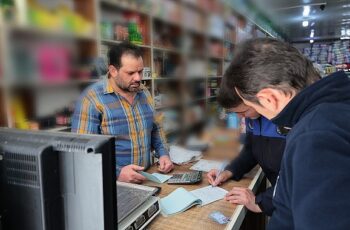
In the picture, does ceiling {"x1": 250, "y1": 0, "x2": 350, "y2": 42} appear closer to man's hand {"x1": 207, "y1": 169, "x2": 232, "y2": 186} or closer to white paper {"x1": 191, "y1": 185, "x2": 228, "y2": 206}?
man's hand {"x1": 207, "y1": 169, "x2": 232, "y2": 186}

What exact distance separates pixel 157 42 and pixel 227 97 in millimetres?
1950

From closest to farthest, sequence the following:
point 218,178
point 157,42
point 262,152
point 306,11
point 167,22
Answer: point 218,178
point 262,152
point 167,22
point 157,42
point 306,11

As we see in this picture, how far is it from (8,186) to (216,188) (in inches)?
33.1

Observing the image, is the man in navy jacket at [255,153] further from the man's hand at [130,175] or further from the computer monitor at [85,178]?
the computer monitor at [85,178]

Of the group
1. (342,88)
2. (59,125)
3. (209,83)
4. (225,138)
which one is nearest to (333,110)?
(342,88)

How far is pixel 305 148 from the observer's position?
558 mm

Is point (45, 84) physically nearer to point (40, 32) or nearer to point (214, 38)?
point (40, 32)

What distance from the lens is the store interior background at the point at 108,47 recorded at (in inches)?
48.0

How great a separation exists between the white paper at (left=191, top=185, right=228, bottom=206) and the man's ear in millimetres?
476

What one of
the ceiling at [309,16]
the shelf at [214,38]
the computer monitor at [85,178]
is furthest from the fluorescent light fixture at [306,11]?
the computer monitor at [85,178]

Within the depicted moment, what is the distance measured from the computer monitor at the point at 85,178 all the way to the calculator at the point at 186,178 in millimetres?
739

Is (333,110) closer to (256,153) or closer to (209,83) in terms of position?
(256,153)

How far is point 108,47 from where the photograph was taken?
2.12m

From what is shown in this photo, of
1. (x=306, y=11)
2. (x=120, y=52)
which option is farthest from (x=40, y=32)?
(x=306, y=11)
